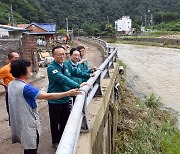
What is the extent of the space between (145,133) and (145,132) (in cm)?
3

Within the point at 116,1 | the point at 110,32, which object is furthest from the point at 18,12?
the point at 116,1

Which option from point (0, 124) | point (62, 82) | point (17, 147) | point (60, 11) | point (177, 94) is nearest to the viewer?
point (62, 82)

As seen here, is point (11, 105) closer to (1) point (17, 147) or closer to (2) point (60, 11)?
(1) point (17, 147)

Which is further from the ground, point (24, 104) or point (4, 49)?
point (4, 49)

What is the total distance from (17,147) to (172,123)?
22.4ft

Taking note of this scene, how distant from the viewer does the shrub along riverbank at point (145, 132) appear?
7.08 m

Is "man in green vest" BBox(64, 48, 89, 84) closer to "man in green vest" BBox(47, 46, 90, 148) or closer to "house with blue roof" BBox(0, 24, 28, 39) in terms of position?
"man in green vest" BBox(47, 46, 90, 148)

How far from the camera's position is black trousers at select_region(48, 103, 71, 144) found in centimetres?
435

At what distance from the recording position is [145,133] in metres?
8.03

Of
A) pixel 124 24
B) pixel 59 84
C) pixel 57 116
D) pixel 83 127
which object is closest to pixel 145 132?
pixel 57 116

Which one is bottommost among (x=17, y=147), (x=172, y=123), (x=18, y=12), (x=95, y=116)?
(x=172, y=123)

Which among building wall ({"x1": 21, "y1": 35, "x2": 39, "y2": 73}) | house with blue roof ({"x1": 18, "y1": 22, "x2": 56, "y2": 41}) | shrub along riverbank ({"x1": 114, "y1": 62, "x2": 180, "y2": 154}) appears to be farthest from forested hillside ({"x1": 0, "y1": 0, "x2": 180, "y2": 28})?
shrub along riverbank ({"x1": 114, "y1": 62, "x2": 180, "y2": 154})

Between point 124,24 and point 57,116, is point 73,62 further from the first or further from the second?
point 124,24

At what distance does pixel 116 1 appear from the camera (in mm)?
129000
